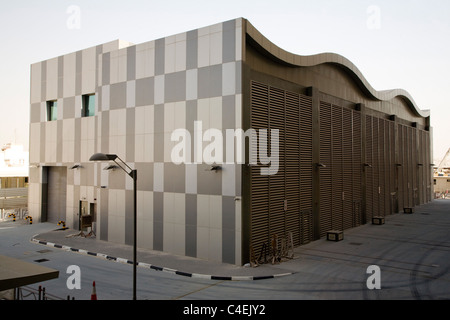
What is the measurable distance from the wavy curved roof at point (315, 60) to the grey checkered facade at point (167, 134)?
1499 mm

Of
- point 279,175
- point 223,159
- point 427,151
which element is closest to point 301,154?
point 279,175

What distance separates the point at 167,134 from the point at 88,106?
36.1ft

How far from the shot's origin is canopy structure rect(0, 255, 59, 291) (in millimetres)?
9422

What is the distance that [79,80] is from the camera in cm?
2853

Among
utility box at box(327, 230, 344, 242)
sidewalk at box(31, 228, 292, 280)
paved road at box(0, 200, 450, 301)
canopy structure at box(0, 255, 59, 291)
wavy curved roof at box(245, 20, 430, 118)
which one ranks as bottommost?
paved road at box(0, 200, 450, 301)

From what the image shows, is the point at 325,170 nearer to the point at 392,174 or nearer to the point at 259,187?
the point at 259,187

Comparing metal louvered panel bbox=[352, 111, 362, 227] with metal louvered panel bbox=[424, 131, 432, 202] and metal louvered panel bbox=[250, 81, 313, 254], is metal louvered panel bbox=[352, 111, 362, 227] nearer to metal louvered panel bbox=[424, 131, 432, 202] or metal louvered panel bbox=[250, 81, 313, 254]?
metal louvered panel bbox=[250, 81, 313, 254]

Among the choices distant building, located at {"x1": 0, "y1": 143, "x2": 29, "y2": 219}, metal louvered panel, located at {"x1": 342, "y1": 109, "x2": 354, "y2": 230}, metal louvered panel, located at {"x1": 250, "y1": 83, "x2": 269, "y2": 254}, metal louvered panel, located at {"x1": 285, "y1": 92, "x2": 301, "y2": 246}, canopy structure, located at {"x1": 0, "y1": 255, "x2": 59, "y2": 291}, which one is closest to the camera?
canopy structure, located at {"x1": 0, "y1": 255, "x2": 59, "y2": 291}

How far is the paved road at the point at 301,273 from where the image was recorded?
13.7 meters

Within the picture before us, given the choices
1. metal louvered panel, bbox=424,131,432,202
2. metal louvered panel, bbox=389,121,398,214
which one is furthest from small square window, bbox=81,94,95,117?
metal louvered panel, bbox=424,131,432,202

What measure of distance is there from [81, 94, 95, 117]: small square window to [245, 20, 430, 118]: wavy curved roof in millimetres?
15126

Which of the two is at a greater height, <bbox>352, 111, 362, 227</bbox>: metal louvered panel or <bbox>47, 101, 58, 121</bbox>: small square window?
<bbox>47, 101, 58, 121</bbox>: small square window

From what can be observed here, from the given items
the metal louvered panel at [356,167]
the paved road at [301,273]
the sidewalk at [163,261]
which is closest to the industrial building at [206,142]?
the metal louvered panel at [356,167]
